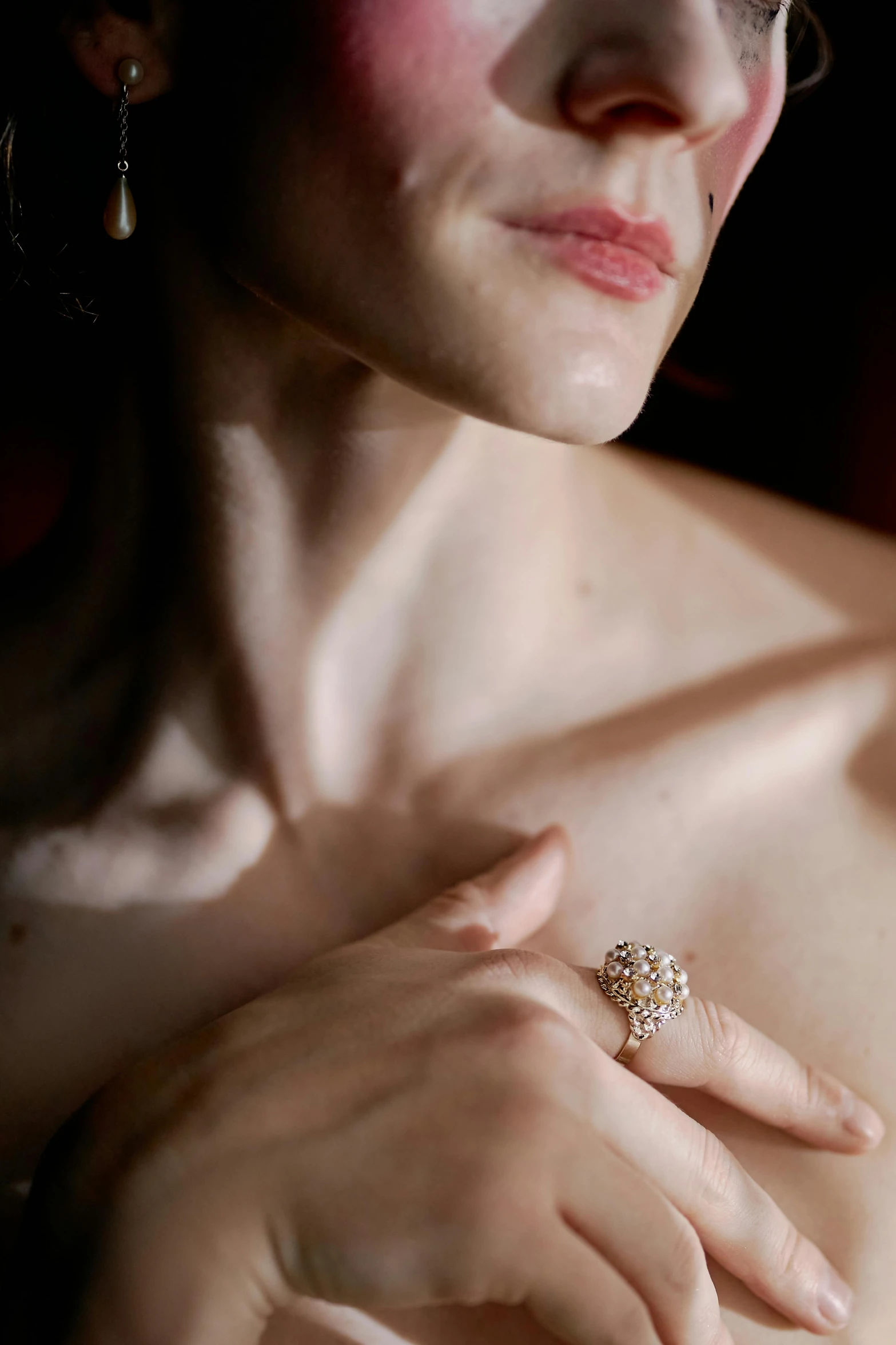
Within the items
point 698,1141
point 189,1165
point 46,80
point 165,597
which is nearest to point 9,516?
point 165,597

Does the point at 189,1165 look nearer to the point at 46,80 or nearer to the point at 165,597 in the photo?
the point at 165,597

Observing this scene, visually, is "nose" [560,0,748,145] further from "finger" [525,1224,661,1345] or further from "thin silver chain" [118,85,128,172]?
"finger" [525,1224,661,1345]

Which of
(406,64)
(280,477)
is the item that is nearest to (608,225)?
(406,64)

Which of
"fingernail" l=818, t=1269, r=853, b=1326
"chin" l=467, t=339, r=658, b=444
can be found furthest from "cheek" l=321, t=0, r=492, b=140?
"fingernail" l=818, t=1269, r=853, b=1326

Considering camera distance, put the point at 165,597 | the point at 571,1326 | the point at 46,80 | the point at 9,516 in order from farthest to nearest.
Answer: the point at 9,516, the point at 165,597, the point at 46,80, the point at 571,1326

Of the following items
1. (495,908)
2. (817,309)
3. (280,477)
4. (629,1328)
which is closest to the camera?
(629,1328)

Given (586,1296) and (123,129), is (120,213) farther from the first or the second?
(586,1296)

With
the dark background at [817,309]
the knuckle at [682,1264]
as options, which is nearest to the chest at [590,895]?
the knuckle at [682,1264]
